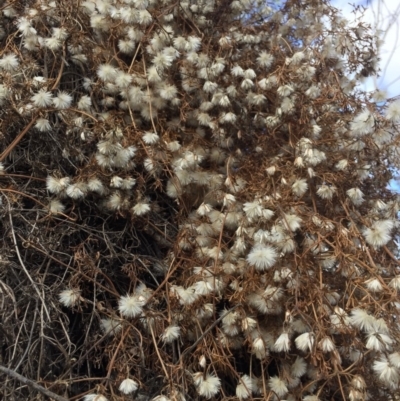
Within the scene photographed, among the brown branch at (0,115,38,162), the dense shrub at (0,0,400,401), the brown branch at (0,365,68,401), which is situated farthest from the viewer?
the brown branch at (0,115,38,162)

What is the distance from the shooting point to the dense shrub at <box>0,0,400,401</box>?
1725mm

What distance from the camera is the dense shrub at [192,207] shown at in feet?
5.66

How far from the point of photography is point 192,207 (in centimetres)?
212

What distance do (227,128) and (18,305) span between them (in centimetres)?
102

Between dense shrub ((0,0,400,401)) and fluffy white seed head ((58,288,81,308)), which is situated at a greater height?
dense shrub ((0,0,400,401))

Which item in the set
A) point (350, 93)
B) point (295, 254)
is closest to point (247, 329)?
point (295, 254)

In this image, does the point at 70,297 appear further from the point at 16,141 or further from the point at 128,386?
the point at 16,141

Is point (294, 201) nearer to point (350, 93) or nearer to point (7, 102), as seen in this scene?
point (350, 93)

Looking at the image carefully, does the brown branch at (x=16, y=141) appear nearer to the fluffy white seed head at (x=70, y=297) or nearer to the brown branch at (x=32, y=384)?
the fluffy white seed head at (x=70, y=297)

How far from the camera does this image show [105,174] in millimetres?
1991

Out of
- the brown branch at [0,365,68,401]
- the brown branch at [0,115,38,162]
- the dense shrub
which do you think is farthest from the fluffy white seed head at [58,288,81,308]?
the brown branch at [0,115,38,162]

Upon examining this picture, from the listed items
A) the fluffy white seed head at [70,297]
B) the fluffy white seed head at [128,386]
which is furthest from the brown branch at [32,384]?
the fluffy white seed head at [70,297]

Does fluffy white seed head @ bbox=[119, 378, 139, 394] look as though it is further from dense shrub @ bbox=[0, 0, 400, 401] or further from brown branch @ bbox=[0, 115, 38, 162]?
brown branch @ bbox=[0, 115, 38, 162]

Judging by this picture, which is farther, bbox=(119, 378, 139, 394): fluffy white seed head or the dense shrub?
the dense shrub
